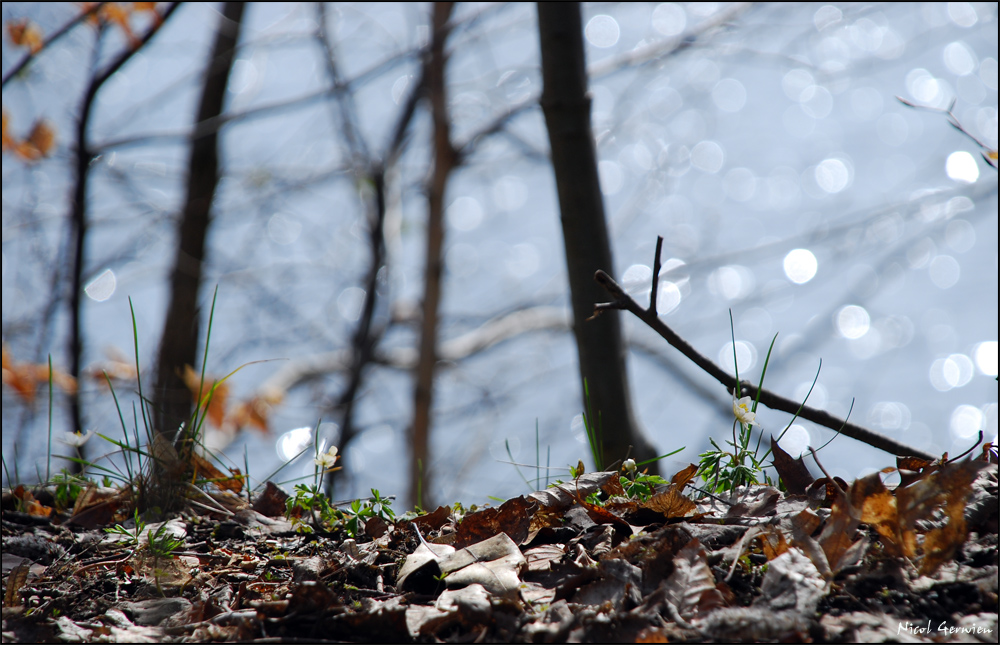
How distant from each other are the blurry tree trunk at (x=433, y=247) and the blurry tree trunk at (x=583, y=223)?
321 cm

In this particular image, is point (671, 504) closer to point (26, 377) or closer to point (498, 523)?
point (498, 523)

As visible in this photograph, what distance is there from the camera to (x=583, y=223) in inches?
79.6

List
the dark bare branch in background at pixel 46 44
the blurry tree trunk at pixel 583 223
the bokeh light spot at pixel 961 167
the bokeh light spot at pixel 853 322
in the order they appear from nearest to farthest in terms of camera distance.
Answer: the blurry tree trunk at pixel 583 223, the dark bare branch in background at pixel 46 44, the bokeh light spot at pixel 961 167, the bokeh light spot at pixel 853 322

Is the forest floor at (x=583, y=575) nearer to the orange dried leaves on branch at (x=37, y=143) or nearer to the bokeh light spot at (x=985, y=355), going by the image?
the orange dried leaves on branch at (x=37, y=143)

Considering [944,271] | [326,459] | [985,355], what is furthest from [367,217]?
[944,271]

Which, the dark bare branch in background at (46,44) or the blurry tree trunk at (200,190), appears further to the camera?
the blurry tree trunk at (200,190)

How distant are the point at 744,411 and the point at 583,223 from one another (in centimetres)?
91

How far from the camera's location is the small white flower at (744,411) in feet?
4.19

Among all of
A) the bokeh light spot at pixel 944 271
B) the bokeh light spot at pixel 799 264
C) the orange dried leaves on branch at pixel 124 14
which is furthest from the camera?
the bokeh light spot at pixel 944 271

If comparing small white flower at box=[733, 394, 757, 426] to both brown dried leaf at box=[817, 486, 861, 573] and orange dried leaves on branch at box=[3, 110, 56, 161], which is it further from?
orange dried leaves on branch at box=[3, 110, 56, 161]

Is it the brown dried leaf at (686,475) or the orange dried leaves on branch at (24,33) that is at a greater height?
the orange dried leaves on branch at (24,33)

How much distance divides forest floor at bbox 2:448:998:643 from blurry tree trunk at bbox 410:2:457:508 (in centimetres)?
376

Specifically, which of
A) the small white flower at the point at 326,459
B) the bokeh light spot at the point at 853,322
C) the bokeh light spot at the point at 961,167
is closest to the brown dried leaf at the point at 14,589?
the small white flower at the point at 326,459
